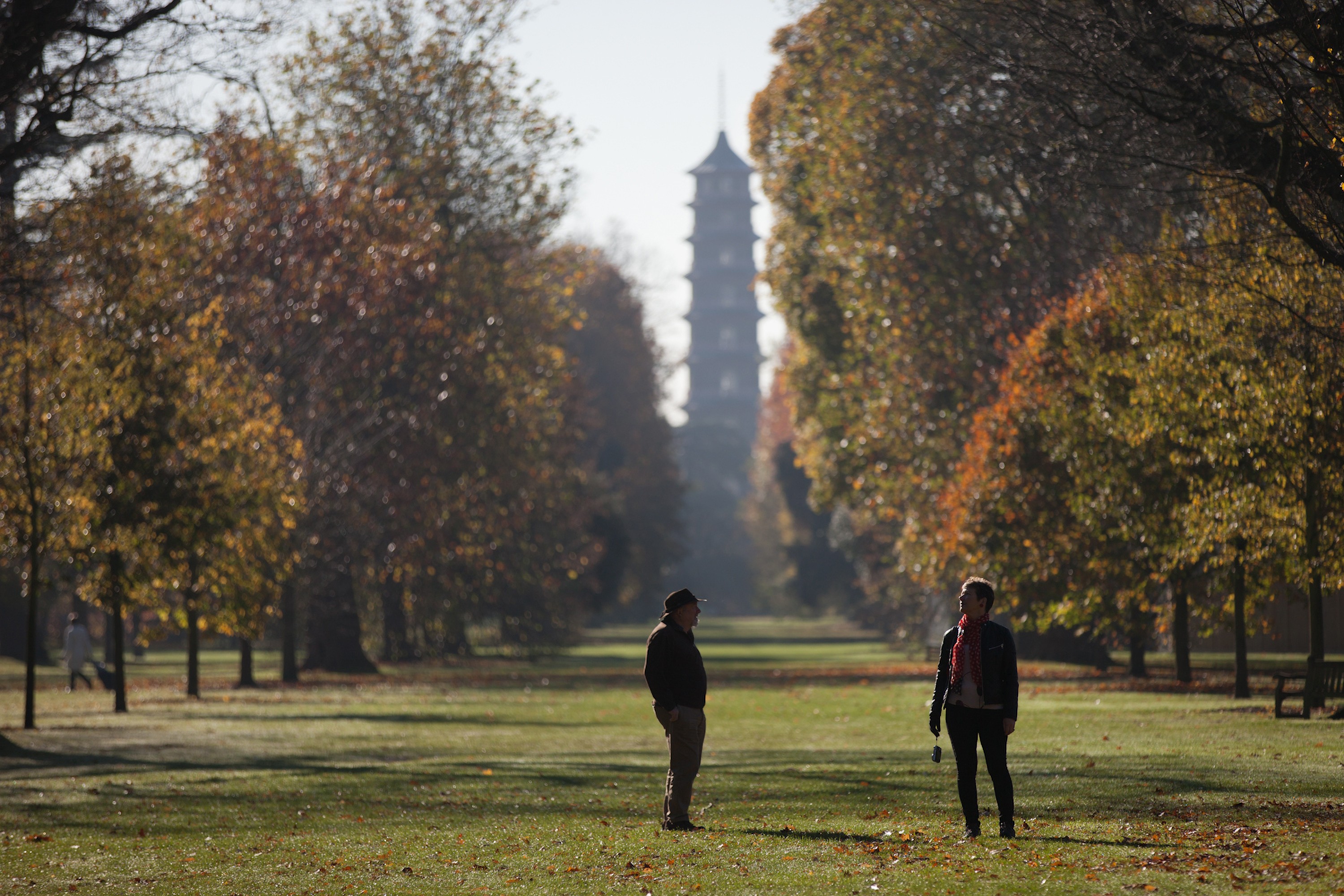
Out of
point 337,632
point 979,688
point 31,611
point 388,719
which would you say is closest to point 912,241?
point 388,719

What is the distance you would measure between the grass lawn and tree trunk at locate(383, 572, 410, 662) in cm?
1347

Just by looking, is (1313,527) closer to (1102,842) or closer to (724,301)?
(1102,842)

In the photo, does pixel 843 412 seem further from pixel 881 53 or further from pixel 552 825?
pixel 552 825

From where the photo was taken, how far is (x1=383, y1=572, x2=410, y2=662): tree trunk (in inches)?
1618

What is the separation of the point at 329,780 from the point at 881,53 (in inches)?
835

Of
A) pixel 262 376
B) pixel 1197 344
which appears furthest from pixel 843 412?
pixel 1197 344

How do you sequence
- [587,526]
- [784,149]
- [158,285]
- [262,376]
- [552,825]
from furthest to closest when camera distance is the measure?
[587,526], [784,149], [262,376], [158,285], [552,825]

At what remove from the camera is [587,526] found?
51.8 m

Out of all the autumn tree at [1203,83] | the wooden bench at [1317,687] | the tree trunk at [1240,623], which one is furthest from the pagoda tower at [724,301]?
the autumn tree at [1203,83]

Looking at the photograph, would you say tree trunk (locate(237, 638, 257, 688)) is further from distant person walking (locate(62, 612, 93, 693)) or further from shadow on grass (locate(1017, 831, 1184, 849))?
shadow on grass (locate(1017, 831, 1184, 849))

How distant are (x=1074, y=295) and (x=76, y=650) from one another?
23.8 metres

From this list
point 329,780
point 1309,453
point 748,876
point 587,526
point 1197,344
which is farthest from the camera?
point 587,526

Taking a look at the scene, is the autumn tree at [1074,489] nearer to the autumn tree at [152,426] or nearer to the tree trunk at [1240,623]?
the tree trunk at [1240,623]

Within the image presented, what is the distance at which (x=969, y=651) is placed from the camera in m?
9.89
